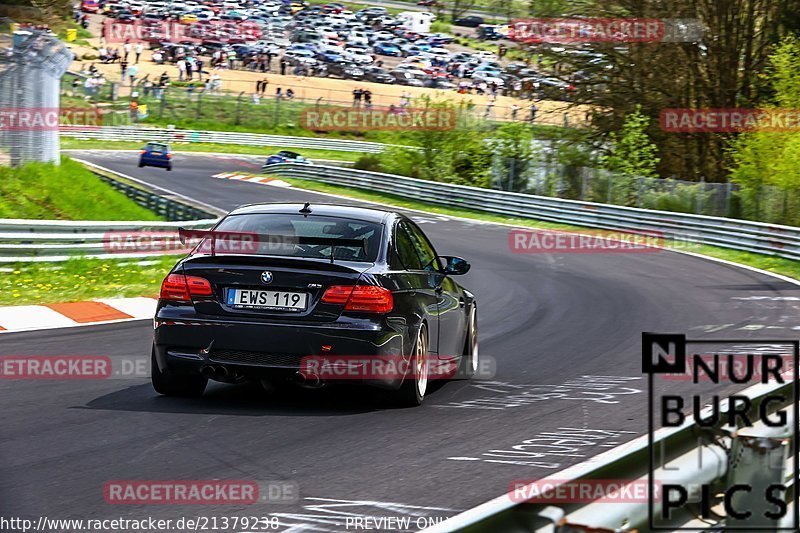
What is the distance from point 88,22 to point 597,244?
6862 cm

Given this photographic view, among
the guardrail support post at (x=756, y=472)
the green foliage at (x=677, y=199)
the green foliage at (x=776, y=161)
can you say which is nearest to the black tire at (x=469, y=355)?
the guardrail support post at (x=756, y=472)

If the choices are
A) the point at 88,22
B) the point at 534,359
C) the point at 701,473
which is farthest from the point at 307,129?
the point at 701,473

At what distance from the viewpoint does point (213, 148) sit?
6800 cm

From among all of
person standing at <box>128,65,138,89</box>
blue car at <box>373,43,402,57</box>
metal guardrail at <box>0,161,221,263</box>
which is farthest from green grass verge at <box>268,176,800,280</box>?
blue car at <box>373,43,402,57</box>

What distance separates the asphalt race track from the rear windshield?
1.09 metres

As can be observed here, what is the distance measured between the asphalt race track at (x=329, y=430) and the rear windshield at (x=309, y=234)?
1.09m

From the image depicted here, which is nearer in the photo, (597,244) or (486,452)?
(486,452)

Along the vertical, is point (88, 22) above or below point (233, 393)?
above

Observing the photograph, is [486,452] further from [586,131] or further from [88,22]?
[88,22]

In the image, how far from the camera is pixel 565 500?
11.6 ft
